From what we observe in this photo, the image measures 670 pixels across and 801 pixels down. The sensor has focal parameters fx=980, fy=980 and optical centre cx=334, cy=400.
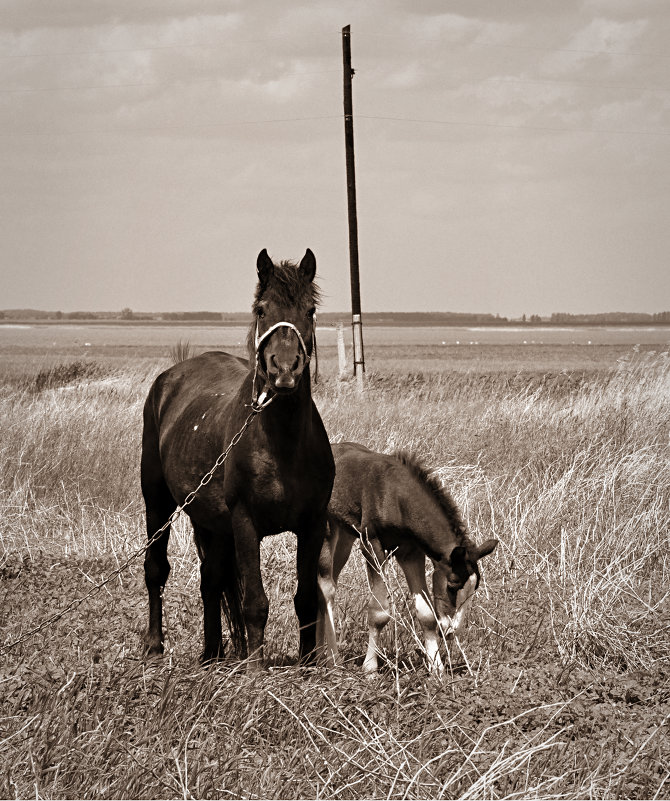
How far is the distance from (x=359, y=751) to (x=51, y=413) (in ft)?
34.0

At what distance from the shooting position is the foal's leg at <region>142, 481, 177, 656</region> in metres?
6.43

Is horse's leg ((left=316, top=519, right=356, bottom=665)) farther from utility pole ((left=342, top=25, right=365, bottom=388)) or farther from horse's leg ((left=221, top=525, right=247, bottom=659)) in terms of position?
utility pole ((left=342, top=25, right=365, bottom=388))

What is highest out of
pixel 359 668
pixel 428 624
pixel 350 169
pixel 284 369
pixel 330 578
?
pixel 350 169

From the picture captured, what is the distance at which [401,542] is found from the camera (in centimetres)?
636

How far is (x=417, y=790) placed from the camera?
3.91 m

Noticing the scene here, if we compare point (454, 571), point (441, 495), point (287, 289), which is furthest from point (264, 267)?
point (454, 571)

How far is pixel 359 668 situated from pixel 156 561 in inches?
63.7

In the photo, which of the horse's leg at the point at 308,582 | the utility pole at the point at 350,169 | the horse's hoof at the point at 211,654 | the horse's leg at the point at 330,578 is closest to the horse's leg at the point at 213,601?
the horse's hoof at the point at 211,654

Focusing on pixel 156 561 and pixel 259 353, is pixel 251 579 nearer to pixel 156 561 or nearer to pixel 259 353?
pixel 259 353

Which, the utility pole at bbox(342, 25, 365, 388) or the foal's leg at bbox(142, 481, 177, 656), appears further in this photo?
the utility pole at bbox(342, 25, 365, 388)

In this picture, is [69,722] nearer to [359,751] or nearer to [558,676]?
[359,751]

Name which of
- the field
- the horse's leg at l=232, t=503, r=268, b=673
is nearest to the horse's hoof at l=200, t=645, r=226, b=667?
the field

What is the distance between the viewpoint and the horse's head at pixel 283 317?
505 centimetres

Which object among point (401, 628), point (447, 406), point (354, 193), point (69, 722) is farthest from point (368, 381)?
point (69, 722)
